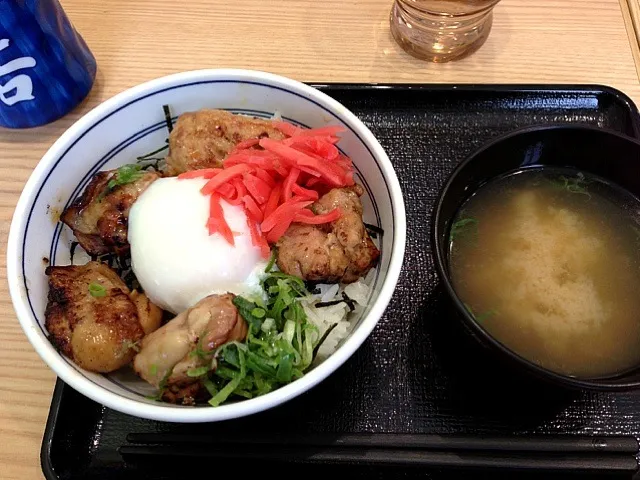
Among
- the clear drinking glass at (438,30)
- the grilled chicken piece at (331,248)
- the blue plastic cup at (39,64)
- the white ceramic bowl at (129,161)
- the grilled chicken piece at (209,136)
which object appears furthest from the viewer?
the clear drinking glass at (438,30)

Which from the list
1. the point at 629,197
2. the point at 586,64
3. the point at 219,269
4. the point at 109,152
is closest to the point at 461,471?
the point at 219,269

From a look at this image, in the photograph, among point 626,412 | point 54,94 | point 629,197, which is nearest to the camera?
point 626,412

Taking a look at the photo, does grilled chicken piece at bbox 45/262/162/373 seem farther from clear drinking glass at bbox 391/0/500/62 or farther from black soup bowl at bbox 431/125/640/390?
clear drinking glass at bbox 391/0/500/62

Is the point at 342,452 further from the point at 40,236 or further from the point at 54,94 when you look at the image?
the point at 54,94

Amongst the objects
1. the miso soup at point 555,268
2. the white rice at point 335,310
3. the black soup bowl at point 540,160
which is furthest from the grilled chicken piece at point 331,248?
the miso soup at point 555,268

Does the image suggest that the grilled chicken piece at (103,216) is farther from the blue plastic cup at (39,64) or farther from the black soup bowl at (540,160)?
the black soup bowl at (540,160)

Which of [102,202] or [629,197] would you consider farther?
[629,197]
